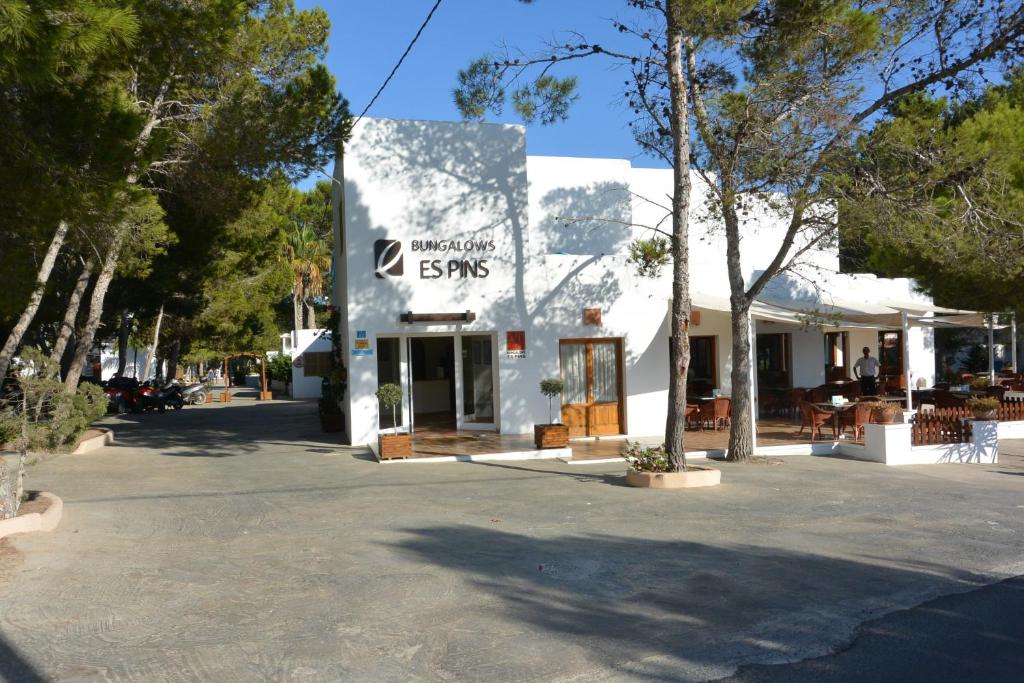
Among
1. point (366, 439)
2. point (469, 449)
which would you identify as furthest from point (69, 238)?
point (469, 449)

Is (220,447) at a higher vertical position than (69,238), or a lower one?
lower

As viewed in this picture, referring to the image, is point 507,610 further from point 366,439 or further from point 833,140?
point 366,439

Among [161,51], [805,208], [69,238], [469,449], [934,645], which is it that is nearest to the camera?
[934,645]

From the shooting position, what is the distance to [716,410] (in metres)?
16.2

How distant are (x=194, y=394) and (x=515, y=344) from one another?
24.3 metres

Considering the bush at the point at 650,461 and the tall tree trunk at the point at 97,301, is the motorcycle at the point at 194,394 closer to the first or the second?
the tall tree trunk at the point at 97,301

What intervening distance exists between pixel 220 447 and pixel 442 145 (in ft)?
24.0

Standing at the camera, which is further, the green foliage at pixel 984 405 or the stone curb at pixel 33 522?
the green foliage at pixel 984 405

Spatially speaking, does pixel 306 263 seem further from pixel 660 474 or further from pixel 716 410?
pixel 660 474

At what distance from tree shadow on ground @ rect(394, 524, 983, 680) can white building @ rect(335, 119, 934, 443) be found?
8.19 meters

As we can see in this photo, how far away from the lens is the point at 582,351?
16.9 meters

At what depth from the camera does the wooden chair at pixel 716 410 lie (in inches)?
633

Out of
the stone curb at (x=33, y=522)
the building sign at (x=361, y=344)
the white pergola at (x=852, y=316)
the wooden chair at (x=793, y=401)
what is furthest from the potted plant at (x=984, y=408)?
the stone curb at (x=33, y=522)

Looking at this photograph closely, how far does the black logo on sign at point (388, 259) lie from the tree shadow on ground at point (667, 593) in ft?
27.0
